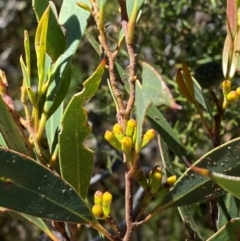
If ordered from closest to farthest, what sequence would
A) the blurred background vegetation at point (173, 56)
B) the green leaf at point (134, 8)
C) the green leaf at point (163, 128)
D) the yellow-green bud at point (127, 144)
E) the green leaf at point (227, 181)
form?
the green leaf at point (227, 181), the yellow-green bud at point (127, 144), the green leaf at point (134, 8), the green leaf at point (163, 128), the blurred background vegetation at point (173, 56)

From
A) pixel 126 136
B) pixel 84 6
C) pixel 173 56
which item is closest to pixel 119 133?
pixel 126 136

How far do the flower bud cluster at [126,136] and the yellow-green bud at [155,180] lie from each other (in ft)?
0.13

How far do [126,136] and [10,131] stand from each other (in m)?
0.15

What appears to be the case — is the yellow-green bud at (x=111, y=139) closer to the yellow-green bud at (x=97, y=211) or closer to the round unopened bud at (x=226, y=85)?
the yellow-green bud at (x=97, y=211)

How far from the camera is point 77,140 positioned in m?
0.75

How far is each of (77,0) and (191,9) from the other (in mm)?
994

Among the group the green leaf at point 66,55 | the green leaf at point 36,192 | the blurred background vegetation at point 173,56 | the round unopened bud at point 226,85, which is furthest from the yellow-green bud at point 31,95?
the blurred background vegetation at point 173,56

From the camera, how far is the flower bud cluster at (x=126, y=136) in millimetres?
672

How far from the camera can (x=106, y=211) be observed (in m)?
0.70

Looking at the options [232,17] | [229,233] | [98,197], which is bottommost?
[229,233]

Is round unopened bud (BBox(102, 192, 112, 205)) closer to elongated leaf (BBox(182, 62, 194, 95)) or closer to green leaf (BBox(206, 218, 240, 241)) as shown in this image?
green leaf (BBox(206, 218, 240, 241))

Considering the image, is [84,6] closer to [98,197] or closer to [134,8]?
[134,8]

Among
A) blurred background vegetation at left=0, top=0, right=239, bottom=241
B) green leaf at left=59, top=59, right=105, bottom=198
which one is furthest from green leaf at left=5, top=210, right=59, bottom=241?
blurred background vegetation at left=0, top=0, right=239, bottom=241

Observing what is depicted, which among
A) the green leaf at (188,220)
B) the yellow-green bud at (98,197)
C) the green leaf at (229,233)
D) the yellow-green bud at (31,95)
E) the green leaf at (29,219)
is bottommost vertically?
the green leaf at (188,220)
